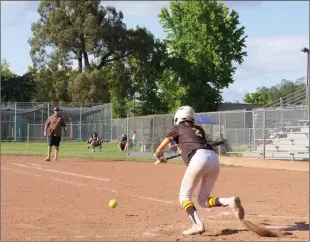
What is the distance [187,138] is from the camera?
754cm

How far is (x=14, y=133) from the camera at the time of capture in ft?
159

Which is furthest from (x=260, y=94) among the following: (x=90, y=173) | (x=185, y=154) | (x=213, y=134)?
(x=185, y=154)

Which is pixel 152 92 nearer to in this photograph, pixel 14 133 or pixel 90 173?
pixel 14 133

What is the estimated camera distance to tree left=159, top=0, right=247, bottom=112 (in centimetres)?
6488

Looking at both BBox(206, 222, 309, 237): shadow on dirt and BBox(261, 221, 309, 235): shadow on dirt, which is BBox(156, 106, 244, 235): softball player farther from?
BBox(261, 221, 309, 235): shadow on dirt

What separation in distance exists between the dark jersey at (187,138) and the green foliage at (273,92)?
8956 centimetres

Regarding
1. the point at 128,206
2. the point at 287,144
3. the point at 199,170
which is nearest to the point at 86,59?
the point at 287,144

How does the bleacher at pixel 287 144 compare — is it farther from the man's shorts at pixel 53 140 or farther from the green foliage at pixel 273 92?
the green foliage at pixel 273 92

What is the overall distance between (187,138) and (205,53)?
58717mm

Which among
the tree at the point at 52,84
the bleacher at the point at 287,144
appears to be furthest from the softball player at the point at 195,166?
the tree at the point at 52,84

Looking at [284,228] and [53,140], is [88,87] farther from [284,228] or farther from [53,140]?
[284,228]

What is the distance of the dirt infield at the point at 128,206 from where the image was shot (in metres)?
7.46

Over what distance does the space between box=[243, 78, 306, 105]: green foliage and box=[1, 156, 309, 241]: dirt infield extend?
82.5 metres

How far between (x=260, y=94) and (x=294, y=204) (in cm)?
9132
